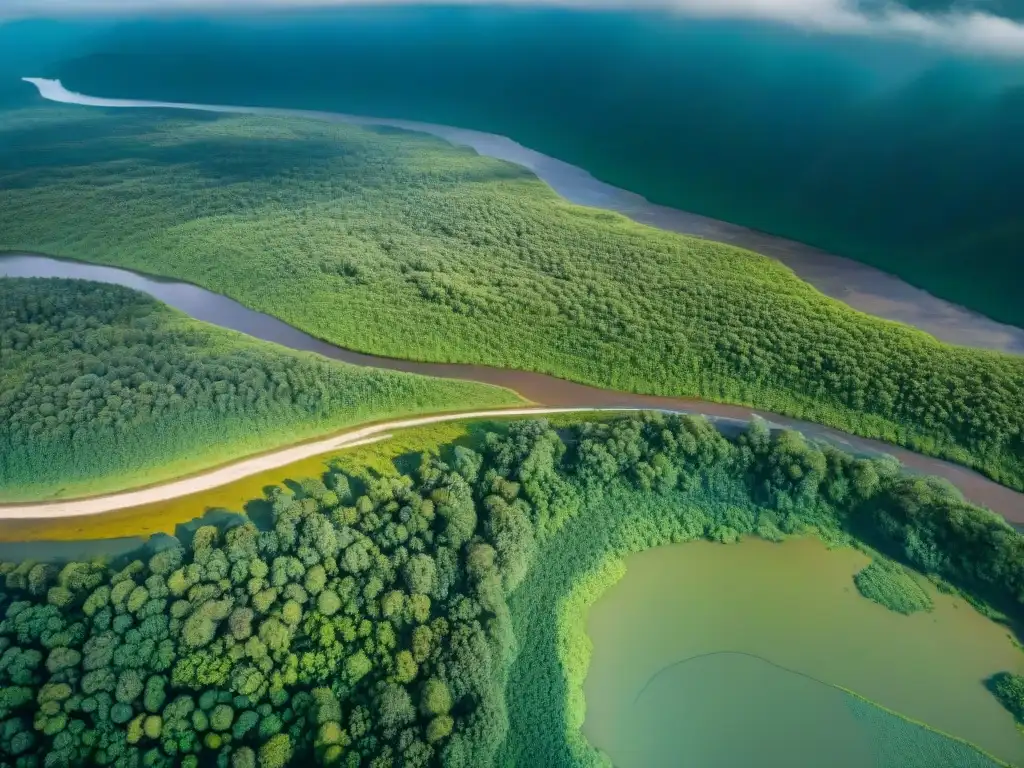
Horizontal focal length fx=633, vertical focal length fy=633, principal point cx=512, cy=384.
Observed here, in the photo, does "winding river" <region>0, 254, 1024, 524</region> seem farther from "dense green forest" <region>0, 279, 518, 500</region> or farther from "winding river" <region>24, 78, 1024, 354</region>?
"winding river" <region>24, 78, 1024, 354</region>

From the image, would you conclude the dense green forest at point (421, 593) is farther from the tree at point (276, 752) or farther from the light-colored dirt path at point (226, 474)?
the light-colored dirt path at point (226, 474)

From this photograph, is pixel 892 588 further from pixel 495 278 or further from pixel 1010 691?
pixel 495 278

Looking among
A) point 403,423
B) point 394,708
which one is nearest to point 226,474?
point 403,423

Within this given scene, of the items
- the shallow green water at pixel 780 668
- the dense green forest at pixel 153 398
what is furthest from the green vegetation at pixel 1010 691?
the dense green forest at pixel 153 398

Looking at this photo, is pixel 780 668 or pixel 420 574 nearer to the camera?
pixel 780 668

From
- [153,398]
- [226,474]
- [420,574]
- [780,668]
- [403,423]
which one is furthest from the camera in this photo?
[403,423]
